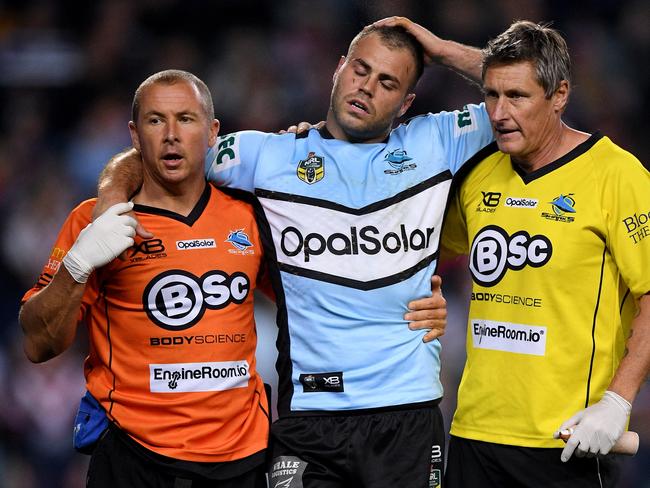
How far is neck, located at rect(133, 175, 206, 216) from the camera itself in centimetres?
482

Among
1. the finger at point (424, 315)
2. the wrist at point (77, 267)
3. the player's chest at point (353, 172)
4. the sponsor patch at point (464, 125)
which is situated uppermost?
the sponsor patch at point (464, 125)

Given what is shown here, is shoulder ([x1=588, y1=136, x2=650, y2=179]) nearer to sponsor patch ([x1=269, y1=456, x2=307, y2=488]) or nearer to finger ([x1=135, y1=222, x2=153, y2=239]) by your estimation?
sponsor patch ([x1=269, y1=456, x2=307, y2=488])

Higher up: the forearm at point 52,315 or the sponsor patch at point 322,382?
the forearm at point 52,315

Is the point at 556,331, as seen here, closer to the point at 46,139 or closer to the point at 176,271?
the point at 176,271

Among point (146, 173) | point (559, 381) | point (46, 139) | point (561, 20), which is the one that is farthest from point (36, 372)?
point (561, 20)

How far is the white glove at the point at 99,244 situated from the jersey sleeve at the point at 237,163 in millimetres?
567

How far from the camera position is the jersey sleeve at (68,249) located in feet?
15.7

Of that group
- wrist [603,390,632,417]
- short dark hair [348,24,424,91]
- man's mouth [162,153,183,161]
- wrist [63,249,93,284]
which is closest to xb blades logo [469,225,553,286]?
wrist [603,390,632,417]

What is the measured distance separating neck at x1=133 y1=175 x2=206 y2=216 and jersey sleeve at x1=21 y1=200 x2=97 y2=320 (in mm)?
249

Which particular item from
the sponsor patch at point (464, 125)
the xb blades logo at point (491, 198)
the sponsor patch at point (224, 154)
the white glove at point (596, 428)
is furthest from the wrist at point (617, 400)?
the sponsor patch at point (224, 154)

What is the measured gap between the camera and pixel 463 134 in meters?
5.02

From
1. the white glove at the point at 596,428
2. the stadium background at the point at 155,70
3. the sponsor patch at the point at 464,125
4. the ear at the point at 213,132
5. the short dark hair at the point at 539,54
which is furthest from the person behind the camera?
the stadium background at the point at 155,70

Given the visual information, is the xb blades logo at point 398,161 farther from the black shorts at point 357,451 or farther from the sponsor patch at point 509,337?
the black shorts at point 357,451

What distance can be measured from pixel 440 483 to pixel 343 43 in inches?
277
